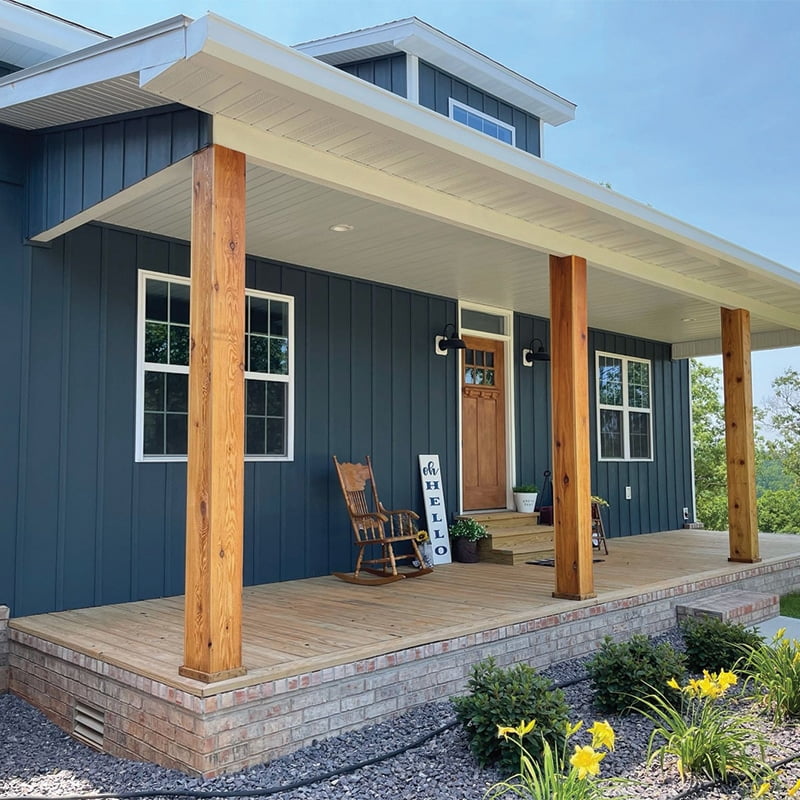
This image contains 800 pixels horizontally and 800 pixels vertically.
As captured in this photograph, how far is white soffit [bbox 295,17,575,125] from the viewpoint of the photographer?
319 inches

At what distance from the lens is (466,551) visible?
6.88 m

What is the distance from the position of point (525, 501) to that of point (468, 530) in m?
1.13

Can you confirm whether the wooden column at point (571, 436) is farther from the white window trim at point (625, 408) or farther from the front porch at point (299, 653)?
the white window trim at point (625, 408)

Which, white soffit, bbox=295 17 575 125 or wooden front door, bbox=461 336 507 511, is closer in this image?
wooden front door, bbox=461 336 507 511

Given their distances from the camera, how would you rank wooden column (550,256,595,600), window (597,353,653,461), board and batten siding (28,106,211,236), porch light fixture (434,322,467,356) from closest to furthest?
board and batten siding (28,106,211,236), wooden column (550,256,595,600), porch light fixture (434,322,467,356), window (597,353,653,461)

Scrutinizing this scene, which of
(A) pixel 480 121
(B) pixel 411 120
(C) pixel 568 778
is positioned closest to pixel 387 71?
(A) pixel 480 121

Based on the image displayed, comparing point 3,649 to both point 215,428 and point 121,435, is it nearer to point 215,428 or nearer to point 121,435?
point 121,435

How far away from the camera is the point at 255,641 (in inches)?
154

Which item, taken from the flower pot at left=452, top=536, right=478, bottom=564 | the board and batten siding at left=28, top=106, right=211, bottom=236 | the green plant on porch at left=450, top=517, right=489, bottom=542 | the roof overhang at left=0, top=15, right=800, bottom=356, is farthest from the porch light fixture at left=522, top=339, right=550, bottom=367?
the board and batten siding at left=28, top=106, right=211, bottom=236

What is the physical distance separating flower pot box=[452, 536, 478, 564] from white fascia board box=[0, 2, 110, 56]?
4.64m

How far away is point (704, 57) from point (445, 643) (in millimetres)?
37029

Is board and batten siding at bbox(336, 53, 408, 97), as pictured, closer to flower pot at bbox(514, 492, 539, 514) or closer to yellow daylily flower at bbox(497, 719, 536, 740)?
flower pot at bbox(514, 492, 539, 514)

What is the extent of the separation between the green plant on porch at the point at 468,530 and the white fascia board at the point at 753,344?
12.7 feet

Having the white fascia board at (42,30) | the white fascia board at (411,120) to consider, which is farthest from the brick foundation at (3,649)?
the white fascia board at (42,30)
